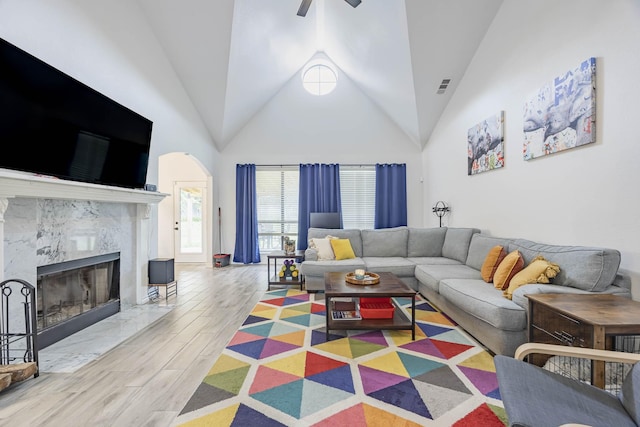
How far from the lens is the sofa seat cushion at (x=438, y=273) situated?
3.07 m

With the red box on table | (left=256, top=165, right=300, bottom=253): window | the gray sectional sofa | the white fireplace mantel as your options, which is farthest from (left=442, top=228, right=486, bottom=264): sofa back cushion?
the white fireplace mantel

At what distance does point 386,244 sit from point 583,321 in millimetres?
2980

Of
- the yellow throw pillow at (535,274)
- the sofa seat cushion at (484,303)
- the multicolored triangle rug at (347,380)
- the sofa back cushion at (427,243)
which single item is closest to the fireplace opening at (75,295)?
the multicolored triangle rug at (347,380)

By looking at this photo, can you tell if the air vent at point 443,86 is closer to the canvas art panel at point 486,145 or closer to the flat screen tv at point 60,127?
the canvas art panel at point 486,145

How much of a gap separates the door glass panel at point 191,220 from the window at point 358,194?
10.9 ft

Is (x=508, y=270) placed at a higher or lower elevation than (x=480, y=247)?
lower

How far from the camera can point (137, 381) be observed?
188cm

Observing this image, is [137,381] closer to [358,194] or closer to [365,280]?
[365,280]

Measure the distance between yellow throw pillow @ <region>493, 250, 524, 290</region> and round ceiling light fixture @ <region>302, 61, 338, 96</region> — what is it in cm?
486

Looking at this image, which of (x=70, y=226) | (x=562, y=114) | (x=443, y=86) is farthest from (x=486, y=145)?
(x=70, y=226)

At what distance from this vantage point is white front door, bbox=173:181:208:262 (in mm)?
6488

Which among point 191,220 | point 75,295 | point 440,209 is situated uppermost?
point 440,209

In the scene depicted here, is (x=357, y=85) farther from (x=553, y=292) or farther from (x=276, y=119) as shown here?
(x=553, y=292)

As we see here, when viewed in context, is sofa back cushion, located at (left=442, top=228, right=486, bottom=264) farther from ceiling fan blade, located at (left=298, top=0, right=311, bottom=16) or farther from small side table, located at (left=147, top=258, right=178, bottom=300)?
small side table, located at (left=147, top=258, right=178, bottom=300)
